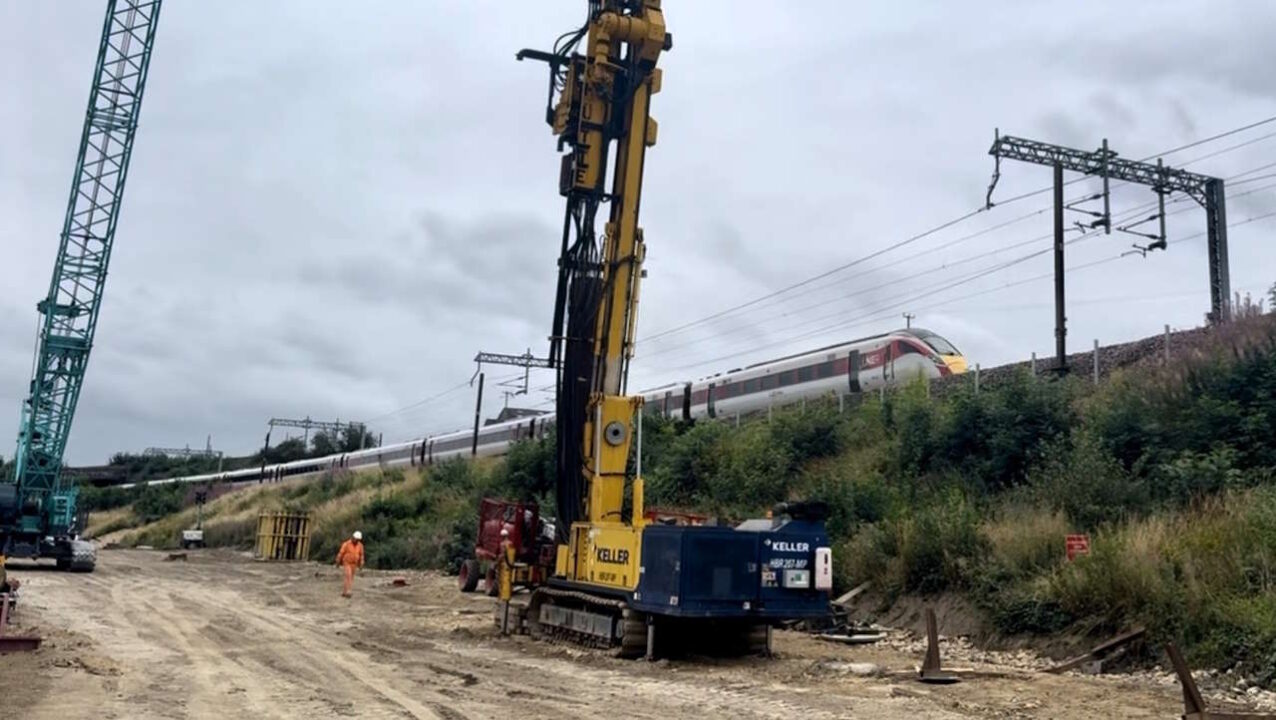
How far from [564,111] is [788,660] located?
8558mm

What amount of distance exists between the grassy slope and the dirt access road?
Answer: 62.8 inches

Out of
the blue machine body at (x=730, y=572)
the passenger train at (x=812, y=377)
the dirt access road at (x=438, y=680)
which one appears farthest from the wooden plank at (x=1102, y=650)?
the passenger train at (x=812, y=377)

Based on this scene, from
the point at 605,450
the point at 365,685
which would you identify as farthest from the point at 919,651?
the point at 365,685

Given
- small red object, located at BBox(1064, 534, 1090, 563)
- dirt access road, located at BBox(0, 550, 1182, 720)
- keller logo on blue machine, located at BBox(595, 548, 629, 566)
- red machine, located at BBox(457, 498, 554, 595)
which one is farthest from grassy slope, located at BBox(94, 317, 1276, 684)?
keller logo on blue machine, located at BBox(595, 548, 629, 566)

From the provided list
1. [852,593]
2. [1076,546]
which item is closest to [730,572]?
[1076,546]

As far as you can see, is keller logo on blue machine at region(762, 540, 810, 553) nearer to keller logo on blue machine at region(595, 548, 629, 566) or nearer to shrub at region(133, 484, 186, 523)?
keller logo on blue machine at region(595, 548, 629, 566)

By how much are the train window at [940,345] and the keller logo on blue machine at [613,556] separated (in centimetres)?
2076

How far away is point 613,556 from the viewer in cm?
1423

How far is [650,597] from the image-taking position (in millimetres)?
13117

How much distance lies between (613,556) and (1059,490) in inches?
295

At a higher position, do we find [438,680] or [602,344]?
[602,344]

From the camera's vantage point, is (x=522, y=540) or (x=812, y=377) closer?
(x=522, y=540)

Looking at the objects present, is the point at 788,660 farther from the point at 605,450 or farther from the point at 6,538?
the point at 6,538

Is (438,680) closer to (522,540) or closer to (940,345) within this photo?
(522,540)
